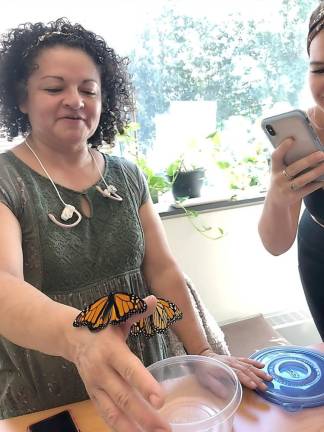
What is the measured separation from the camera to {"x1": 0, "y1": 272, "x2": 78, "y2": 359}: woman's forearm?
467 millimetres

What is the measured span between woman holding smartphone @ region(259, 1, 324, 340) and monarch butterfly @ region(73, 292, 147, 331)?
1.64ft

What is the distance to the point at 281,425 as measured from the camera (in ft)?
1.96

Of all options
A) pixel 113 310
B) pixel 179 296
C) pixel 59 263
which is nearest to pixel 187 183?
pixel 179 296

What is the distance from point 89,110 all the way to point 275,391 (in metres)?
A: 0.63

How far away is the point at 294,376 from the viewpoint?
69cm

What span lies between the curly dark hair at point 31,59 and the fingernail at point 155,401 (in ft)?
2.34

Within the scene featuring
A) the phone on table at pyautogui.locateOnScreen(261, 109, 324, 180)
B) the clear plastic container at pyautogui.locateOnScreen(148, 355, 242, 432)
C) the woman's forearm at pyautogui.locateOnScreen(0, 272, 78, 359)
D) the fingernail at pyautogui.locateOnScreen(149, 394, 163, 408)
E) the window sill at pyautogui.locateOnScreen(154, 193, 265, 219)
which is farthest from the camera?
the window sill at pyautogui.locateOnScreen(154, 193, 265, 219)

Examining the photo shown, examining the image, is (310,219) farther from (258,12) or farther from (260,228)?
(258,12)

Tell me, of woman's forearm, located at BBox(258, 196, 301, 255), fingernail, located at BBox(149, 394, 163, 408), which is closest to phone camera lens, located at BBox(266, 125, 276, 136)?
woman's forearm, located at BBox(258, 196, 301, 255)

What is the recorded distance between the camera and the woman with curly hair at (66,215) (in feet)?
2.46

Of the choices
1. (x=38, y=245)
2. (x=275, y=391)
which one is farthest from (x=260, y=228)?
(x=38, y=245)

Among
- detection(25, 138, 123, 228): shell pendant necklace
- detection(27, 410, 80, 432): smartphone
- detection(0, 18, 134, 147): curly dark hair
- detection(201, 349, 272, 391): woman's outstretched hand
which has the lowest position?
detection(201, 349, 272, 391): woman's outstretched hand

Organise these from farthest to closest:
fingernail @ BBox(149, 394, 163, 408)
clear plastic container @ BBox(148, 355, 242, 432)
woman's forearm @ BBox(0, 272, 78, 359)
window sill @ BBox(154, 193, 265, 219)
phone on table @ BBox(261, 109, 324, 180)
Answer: window sill @ BBox(154, 193, 265, 219) < phone on table @ BBox(261, 109, 324, 180) < clear plastic container @ BBox(148, 355, 242, 432) < woman's forearm @ BBox(0, 272, 78, 359) < fingernail @ BBox(149, 394, 163, 408)

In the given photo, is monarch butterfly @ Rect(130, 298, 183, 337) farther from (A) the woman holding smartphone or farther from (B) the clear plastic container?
(A) the woman holding smartphone
